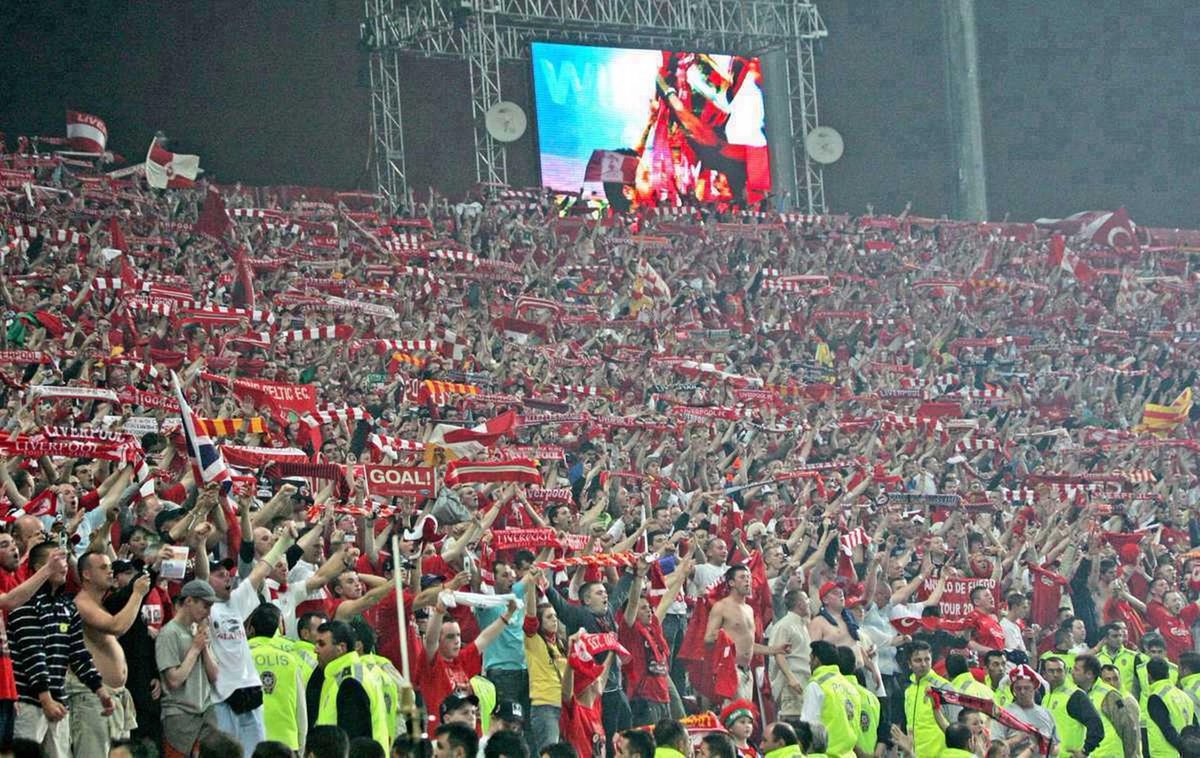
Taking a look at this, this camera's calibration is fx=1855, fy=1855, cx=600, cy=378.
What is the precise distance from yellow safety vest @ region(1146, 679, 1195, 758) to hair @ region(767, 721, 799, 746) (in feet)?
15.2

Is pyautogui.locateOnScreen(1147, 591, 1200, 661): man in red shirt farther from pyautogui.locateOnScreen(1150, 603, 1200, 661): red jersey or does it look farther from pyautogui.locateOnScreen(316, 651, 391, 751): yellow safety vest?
pyautogui.locateOnScreen(316, 651, 391, 751): yellow safety vest

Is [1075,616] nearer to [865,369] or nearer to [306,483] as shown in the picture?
[306,483]

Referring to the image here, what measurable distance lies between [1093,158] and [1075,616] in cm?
2956

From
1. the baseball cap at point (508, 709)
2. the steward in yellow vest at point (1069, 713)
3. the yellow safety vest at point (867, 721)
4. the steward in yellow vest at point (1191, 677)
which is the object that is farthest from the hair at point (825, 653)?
the steward in yellow vest at point (1191, 677)

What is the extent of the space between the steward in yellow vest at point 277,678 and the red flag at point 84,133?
19659 mm

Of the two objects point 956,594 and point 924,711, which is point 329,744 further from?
point 956,594

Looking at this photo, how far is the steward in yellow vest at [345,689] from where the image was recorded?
9734 mm

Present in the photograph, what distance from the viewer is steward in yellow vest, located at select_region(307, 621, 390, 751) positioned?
9734 millimetres

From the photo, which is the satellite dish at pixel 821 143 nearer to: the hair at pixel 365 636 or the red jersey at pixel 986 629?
the red jersey at pixel 986 629

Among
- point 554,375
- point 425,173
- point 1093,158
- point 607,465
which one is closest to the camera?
point 607,465

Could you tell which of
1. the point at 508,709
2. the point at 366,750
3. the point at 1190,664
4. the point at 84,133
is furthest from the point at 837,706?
the point at 84,133

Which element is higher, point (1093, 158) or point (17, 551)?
point (1093, 158)

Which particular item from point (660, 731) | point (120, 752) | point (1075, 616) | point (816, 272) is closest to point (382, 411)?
point (1075, 616)

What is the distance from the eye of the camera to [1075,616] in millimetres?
17000
